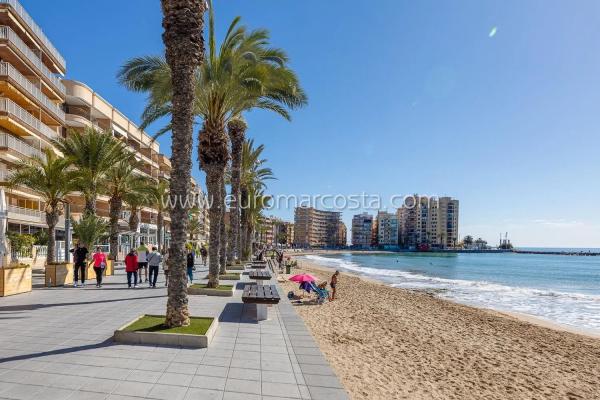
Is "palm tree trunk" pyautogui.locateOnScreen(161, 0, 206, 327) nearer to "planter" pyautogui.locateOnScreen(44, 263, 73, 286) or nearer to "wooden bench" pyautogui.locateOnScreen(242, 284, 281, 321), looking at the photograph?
"wooden bench" pyautogui.locateOnScreen(242, 284, 281, 321)

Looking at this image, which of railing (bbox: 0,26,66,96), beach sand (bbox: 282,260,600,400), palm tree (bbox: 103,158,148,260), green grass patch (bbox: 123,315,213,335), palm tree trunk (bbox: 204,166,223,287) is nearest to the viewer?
beach sand (bbox: 282,260,600,400)

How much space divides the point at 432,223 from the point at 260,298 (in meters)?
174

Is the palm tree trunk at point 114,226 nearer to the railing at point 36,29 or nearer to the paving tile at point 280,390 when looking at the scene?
the railing at point 36,29

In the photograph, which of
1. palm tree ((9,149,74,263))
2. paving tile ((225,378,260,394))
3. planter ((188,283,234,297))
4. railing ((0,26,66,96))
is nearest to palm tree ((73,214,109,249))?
palm tree ((9,149,74,263))

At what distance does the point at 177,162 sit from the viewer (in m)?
7.88

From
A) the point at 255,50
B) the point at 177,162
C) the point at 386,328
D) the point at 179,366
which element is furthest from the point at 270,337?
the point at 255,50

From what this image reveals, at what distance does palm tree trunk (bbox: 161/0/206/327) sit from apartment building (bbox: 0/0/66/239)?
23584 millimetres

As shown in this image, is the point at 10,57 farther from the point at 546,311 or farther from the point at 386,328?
the point at 546,311

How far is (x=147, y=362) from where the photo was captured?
5820 mm

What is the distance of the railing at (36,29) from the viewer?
28.8 m

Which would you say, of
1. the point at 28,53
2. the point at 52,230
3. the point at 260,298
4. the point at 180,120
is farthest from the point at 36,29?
the point at 260,298

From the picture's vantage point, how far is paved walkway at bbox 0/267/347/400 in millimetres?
4836

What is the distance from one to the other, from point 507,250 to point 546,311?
19938cm

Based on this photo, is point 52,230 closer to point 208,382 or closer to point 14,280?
point 14,280
